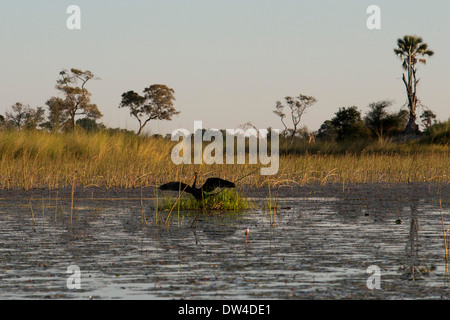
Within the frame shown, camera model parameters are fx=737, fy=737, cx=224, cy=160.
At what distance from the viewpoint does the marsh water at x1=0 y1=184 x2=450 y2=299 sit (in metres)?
4.75

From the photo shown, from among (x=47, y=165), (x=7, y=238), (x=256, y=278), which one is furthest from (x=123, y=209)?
(x=47, y=165)

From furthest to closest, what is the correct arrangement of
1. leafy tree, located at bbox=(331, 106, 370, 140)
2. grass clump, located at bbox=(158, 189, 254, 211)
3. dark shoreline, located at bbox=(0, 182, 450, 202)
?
leafy tree, located at bbox=(331, 106, 370, 140), dark shoreline, located at bbox=(0, 182, 450, 202), grass clump, located at bbox=(158, 189, 254, 211)

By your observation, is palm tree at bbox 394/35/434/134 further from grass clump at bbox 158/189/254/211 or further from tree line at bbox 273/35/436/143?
grass clump at bbox 158/189/254/211

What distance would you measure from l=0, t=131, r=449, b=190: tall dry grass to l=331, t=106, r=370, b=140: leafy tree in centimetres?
2287

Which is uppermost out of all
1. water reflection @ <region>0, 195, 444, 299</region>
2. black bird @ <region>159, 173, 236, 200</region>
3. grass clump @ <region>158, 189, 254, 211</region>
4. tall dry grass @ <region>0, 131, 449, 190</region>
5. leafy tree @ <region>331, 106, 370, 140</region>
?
leafy tree @ <region>331, 106, 370, 140</region>

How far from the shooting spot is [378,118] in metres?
46.8

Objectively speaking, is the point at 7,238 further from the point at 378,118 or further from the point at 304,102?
the point at 304,102

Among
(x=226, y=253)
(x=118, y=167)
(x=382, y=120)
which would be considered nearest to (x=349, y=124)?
(x=382, y=120)

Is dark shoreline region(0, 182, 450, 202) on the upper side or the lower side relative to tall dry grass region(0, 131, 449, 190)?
lower

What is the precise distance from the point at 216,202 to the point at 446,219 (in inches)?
128

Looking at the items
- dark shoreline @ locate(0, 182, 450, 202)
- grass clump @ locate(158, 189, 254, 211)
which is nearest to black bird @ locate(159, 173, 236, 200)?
grass clump @ locate(158, 189, 254, 211)

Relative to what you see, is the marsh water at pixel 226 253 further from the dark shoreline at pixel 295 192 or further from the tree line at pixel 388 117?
the tree line at pixel 388 117

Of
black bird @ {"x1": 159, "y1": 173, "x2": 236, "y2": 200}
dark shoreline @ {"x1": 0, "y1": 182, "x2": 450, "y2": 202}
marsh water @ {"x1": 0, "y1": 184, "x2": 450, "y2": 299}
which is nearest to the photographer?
marsh water @ {"x1": 0, "y1": 184, "x2": 450, "y2": 299}

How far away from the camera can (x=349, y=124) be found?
47312 mm
